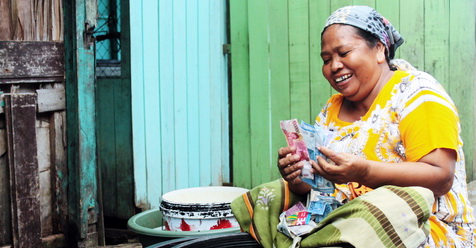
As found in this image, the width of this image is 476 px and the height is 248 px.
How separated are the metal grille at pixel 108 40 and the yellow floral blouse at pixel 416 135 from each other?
261cm

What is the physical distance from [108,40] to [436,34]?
2.82 metres

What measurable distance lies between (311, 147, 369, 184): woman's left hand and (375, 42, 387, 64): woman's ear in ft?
1.63

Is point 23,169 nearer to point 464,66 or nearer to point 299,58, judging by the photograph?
point 299,58

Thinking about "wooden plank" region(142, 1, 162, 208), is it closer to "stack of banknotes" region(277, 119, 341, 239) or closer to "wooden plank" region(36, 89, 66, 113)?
"wooden plank" region(36, 89, 66, 113)

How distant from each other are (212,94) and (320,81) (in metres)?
0.91

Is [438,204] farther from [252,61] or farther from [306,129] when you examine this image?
[252,61]

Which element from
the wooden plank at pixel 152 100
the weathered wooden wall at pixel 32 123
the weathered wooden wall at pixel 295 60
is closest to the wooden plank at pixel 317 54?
the weathered wooden wall at pixel 295 60

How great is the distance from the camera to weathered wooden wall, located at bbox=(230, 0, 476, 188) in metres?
4.68

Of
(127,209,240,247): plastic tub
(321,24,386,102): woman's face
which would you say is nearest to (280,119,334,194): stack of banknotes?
(321,24,386,102): woman's face

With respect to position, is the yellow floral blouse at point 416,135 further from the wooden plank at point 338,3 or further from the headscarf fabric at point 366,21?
the wooden plank at point 338,3

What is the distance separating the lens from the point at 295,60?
494cm

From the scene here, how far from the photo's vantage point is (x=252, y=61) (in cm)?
508

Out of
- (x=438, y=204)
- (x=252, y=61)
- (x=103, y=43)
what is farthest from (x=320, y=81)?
(x=438, y=204)

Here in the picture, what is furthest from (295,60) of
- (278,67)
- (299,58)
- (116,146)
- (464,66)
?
(116,146)
